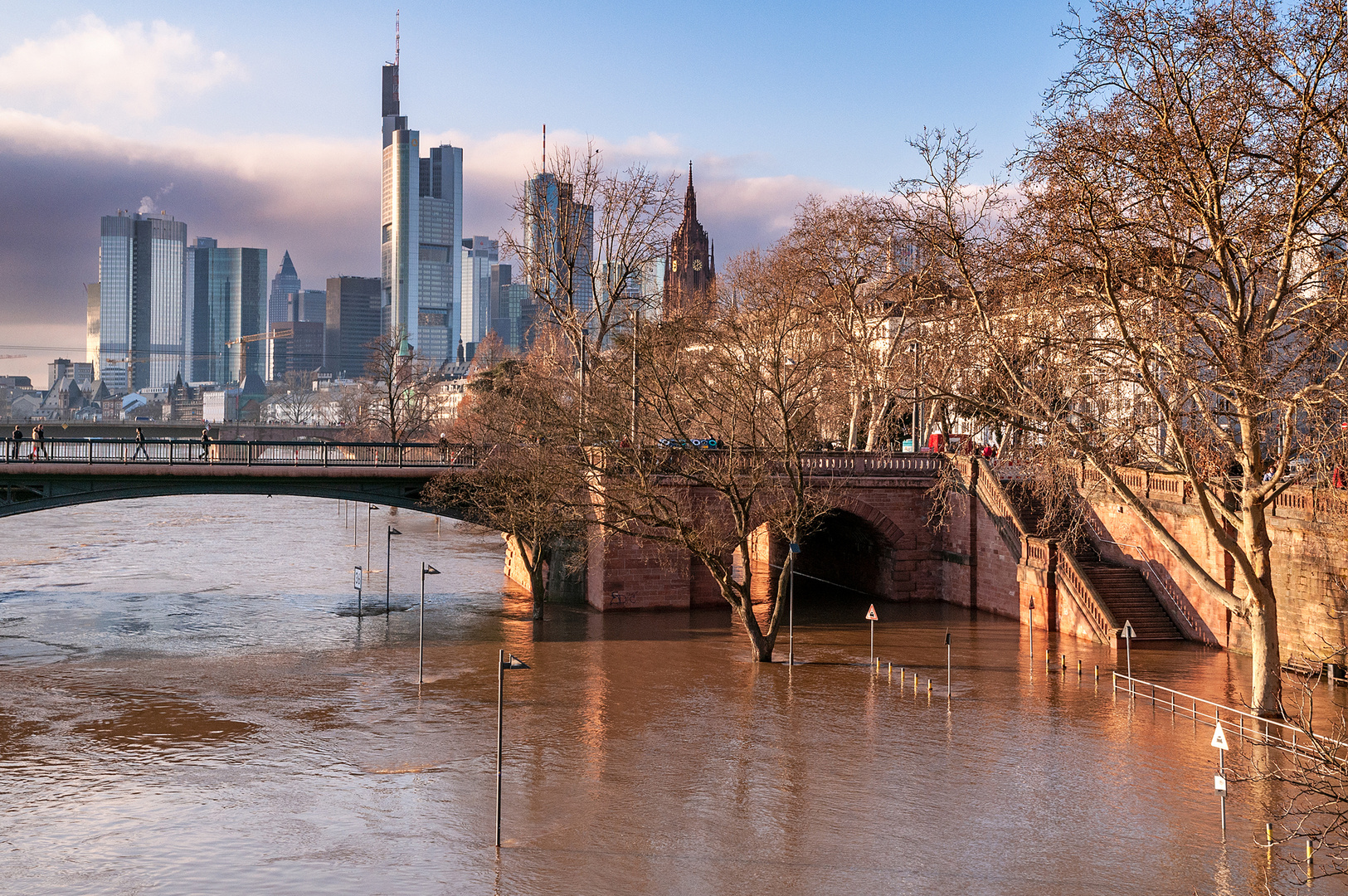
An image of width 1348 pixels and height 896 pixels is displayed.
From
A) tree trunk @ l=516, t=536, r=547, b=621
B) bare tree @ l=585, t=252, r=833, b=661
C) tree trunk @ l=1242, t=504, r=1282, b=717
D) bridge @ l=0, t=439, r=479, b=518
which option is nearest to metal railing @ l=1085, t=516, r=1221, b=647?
bare tree @ l=585, t=252, r=833, b=661

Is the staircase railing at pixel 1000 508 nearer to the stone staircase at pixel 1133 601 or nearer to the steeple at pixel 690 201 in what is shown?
the stone staircase at pixel 1133 601

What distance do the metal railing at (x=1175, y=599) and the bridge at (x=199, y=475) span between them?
2333 cm

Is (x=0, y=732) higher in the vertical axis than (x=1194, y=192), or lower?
lower

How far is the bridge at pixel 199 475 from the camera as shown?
38.4 m

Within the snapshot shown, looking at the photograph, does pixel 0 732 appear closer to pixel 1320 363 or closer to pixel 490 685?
pixel 490 685

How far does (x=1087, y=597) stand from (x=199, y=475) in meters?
29.1

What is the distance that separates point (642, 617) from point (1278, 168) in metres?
24.3

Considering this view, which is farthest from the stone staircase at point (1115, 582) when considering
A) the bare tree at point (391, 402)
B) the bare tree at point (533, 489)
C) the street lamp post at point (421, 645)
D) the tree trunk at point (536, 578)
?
the bare tree at point (391, 402)

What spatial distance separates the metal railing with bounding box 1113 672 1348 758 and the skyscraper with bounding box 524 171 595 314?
20.9 m

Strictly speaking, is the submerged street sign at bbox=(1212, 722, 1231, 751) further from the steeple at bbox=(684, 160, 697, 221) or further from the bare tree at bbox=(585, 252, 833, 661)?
the steeple at bbox=(684, 160, 697, 221)

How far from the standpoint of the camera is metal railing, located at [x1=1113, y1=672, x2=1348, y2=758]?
2289 centimetres

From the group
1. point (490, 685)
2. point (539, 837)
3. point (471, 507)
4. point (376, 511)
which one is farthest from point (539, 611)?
point (376, 511)

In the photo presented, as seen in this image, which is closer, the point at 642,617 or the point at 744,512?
the point at 744,512

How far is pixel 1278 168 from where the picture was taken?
74.1ft
